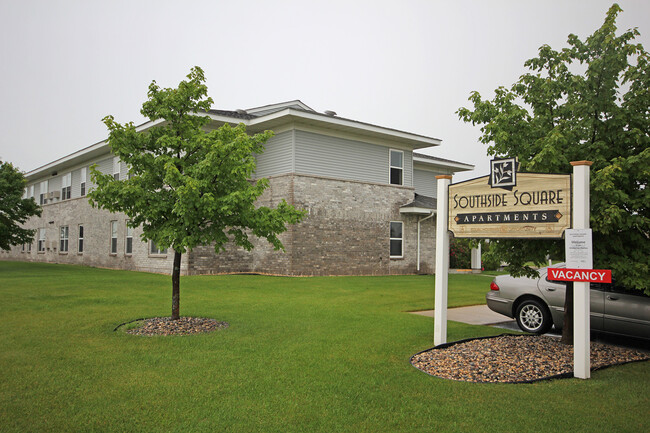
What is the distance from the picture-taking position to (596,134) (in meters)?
7.66

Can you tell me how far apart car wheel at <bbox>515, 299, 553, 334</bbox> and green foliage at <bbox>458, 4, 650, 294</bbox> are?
1321 mm

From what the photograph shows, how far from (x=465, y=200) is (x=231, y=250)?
16.1 m

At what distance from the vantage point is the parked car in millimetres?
8305

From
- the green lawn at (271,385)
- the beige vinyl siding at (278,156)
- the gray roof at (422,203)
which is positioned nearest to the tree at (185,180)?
the green lawn at (271,385)

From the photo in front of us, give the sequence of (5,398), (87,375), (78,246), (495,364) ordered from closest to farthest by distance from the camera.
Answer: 1. (5,398)
2. (87,375)
3. (495,364)
4. (78,246)

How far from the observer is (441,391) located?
5.71 metres

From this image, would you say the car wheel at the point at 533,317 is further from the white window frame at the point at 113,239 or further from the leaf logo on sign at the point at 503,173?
the white window frame at the point at 113,239

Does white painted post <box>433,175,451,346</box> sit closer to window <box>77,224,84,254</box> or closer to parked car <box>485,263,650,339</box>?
parked car <box>485,263,650,339</box>

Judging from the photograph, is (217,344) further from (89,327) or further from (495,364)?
(495,364)

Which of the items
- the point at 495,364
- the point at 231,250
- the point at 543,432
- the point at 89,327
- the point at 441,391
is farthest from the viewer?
the point at 231,250

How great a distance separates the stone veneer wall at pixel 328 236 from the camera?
70.6ft

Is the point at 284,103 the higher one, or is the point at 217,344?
the point at 284,103

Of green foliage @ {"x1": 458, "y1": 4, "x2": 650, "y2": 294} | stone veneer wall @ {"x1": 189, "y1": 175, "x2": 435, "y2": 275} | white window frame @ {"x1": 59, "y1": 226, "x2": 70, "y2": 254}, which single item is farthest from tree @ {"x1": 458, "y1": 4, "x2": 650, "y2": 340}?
white window frame @ {"x1": 59, "y1": 226, "x2": 70, "y2": 254}

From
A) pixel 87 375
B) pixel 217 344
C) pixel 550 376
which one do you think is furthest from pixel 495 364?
pixel 87 375
